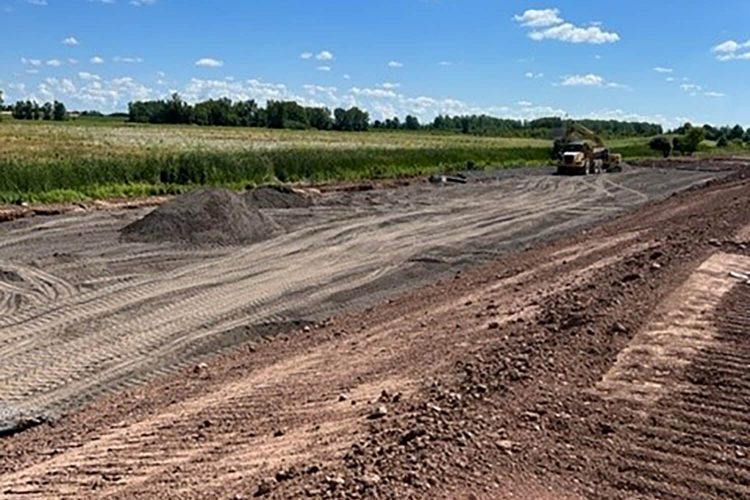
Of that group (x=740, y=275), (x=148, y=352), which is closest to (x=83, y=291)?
(x=148, y=352)

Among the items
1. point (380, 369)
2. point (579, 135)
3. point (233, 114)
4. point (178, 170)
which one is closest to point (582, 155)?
point (579, 135)

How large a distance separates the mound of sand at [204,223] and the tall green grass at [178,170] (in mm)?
6756

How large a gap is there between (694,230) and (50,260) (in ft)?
40.1

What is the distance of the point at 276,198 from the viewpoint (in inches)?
989

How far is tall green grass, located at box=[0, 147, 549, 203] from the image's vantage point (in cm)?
2458

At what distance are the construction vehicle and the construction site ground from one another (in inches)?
999

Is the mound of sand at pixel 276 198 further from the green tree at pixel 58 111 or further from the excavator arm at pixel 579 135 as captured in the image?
the green tree at pixel 58 111

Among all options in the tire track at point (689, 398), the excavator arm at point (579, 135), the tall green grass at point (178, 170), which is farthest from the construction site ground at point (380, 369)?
the excavator arm at point (579, 135)

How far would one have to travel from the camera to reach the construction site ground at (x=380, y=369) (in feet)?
16.3

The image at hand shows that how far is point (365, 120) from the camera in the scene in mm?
133125

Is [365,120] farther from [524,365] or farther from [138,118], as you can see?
[524,365]

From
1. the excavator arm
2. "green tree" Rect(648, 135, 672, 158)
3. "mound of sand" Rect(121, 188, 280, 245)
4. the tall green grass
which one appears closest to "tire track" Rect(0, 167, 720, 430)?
"mound of sand" Rect(121, 188, 280, 245)

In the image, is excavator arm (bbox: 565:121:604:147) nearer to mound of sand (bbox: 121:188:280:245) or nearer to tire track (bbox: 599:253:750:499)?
mound of sand (bbox: 121:188:280:245)

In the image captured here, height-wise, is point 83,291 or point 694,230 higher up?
point 694,230
